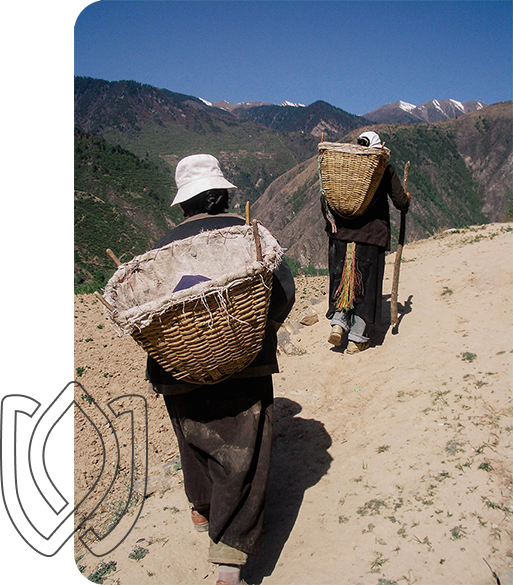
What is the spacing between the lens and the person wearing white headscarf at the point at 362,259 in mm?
4051

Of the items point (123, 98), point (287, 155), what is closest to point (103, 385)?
point (287, 155)

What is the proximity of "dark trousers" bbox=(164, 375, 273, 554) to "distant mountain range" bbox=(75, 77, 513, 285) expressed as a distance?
2.45 metres

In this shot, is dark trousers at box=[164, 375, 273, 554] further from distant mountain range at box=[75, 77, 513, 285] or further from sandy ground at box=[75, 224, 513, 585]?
distant mountain range at box=[75, 77, 513, 285]

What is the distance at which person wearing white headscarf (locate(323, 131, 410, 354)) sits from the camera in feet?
13.3

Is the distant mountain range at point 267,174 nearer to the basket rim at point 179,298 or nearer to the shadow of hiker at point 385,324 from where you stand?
the shadow of hiker at point 385,324

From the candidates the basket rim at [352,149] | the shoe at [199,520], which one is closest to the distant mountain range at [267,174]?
the basket rim at [352,149]

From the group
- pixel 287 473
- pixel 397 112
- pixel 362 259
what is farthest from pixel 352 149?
pixel 397 112

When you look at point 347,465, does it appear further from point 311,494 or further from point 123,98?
point 123,98

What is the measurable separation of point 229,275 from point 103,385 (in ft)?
10.6

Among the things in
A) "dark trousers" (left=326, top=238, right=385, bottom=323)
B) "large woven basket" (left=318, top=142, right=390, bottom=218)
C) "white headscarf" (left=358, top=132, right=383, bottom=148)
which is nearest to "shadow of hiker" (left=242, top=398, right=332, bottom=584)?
"dark trousers" (left=326, top=238, right=385, bottom=323)

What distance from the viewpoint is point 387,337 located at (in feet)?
14.2

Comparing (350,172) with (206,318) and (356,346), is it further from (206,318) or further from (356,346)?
(206,318)

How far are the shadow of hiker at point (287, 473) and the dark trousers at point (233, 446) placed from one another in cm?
34

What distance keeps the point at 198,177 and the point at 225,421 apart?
44.4 inches
